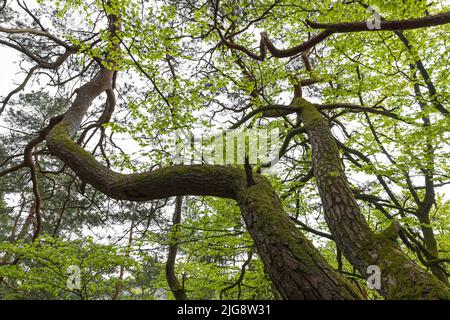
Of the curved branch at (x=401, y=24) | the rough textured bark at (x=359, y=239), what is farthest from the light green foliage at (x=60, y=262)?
the curved branch at (x=401, y=24)

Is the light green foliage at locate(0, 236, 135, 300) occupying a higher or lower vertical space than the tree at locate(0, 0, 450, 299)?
lower

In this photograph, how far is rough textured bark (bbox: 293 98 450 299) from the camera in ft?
5.84

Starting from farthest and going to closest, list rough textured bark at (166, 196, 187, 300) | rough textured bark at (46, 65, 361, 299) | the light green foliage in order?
rough textured bark at (166, 196, 187, 300) → the light green foliage → rough textured bark at (46, 65, 361, 299)

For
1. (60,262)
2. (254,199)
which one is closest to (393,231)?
(254,199)

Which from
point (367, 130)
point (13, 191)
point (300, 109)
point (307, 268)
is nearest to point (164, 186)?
point (307, 268)

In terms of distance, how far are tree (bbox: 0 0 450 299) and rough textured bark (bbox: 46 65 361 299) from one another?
11 mm

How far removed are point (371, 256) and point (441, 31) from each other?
5.69 m

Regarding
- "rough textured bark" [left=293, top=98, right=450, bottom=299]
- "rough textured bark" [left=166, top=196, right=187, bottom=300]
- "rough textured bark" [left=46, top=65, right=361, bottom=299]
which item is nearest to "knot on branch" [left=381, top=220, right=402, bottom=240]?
"rough textured bark" [left=293, top=98, right=450, bottom=299]

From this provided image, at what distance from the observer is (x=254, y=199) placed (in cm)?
230

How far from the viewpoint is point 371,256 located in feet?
7.20

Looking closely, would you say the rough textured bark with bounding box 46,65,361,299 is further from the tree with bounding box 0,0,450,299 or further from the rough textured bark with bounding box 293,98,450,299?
the rough textured bark with bounding box 293,98,450,299

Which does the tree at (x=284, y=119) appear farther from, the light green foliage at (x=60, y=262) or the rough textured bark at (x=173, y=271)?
the light green foliage at (x=60, y=262)

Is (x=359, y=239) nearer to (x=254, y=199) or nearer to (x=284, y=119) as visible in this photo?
(x=254, y=199)

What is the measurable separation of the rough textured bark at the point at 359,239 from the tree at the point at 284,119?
0.01 m
